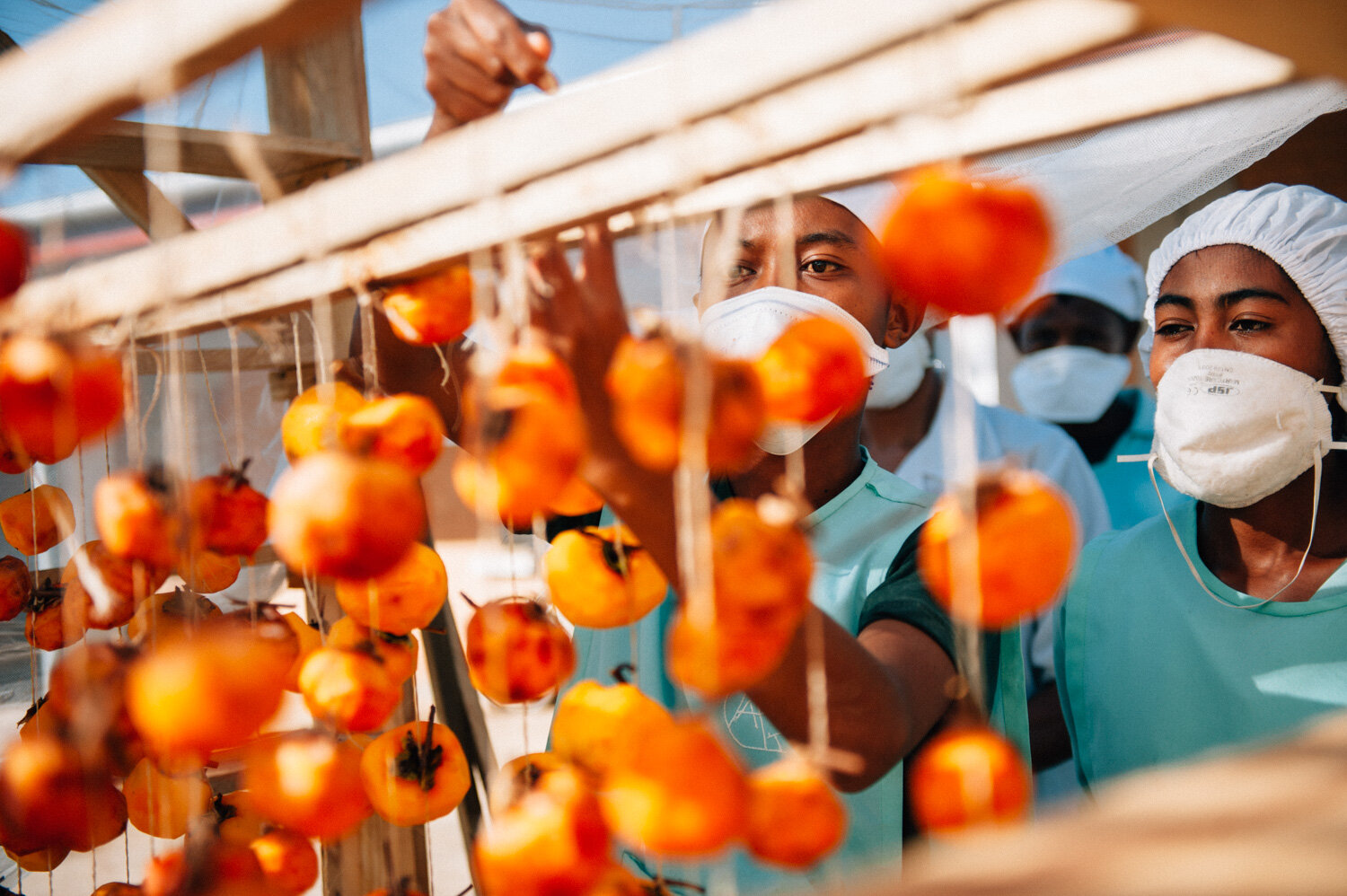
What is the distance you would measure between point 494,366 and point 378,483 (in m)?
0.15

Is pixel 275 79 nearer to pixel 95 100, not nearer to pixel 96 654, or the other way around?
pixel 95 100

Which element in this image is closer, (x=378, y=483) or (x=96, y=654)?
(x=378, y=483)

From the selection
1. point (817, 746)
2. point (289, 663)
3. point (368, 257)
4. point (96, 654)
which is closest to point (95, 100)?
point (368, 257)

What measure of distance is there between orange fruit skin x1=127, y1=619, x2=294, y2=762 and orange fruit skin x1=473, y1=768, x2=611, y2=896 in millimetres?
243

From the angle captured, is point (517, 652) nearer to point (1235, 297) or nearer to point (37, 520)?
point (37, 520)

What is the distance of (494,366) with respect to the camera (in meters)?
0.85

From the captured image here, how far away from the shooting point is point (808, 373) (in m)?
0.89

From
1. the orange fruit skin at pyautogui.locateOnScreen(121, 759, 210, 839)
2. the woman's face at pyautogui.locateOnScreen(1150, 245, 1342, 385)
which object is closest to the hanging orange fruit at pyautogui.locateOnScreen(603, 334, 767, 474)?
the orange fruit skin at pyautogui.locateOnScreen(121, 759, 210, 839)

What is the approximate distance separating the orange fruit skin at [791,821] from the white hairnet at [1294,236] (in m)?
1.76

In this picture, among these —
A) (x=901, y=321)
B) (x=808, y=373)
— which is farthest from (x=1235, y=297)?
(x=808, y=373)

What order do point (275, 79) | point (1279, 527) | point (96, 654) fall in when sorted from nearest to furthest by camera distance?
point (96, 654) < point (275, 79) < point (1279, 527)

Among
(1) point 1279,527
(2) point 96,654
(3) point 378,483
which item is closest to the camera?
(3) point 378,483

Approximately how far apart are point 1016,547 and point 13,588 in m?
1.56

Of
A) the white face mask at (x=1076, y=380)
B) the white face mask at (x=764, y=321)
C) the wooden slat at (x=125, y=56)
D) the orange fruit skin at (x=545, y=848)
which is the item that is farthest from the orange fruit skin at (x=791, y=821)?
the white face mask at (x=1076, y=380)
